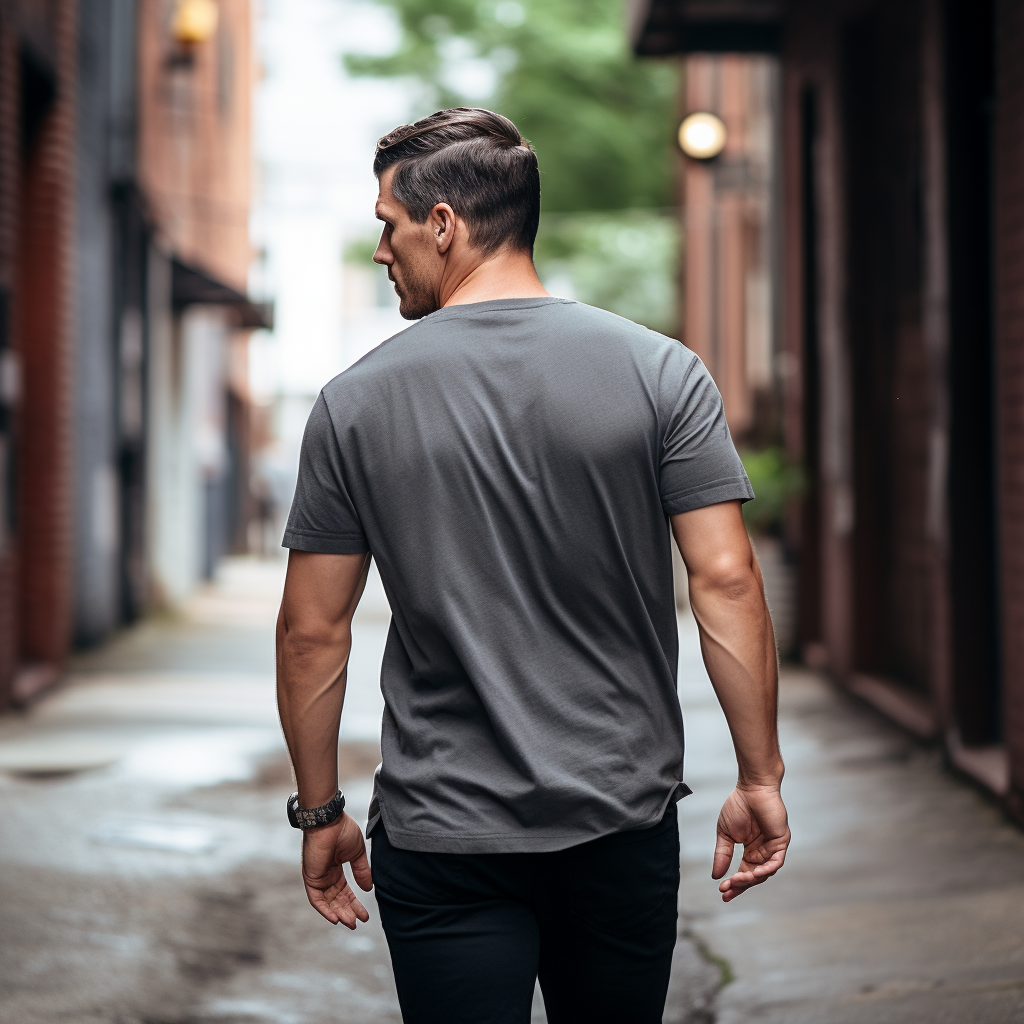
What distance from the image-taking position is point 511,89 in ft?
72.3

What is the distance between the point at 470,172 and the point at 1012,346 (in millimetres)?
3972

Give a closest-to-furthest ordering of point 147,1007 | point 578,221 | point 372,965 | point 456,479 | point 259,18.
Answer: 1. point 456,479
2. point 147,1007
3. point 372,965
4. point 578,221
5. point 259,18

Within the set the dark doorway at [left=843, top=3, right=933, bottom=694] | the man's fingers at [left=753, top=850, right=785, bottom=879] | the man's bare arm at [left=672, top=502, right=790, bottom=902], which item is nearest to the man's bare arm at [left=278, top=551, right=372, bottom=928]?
the man's bare arm at [left=672, top=502, right=790, bottom=902]

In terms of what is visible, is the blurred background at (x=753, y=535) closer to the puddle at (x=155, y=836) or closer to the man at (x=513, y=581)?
the puddle at (x=155, y=836)

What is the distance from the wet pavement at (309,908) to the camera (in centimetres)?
403

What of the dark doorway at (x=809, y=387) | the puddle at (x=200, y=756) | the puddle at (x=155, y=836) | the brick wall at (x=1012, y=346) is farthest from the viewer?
the dark doorway at (x=809, y=387)

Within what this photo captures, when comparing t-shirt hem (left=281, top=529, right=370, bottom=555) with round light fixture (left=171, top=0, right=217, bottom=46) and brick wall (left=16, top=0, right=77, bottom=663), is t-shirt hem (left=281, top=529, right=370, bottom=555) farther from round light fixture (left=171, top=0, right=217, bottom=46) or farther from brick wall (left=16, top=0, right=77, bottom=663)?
round light fixture (left=171, top=0, right=217, bottom=46)

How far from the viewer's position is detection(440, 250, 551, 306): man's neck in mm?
2135

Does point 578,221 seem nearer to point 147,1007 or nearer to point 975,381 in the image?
point 975,381

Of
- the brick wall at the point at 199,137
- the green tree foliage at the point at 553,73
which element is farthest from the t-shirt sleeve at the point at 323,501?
the green tree foliage at the point at 553,73

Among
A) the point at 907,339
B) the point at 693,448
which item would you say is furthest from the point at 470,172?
the point at 907,339

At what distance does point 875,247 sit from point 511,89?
14.1m

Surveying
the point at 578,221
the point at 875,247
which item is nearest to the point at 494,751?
the point at 875,247

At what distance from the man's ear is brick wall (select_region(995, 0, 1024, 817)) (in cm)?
384
